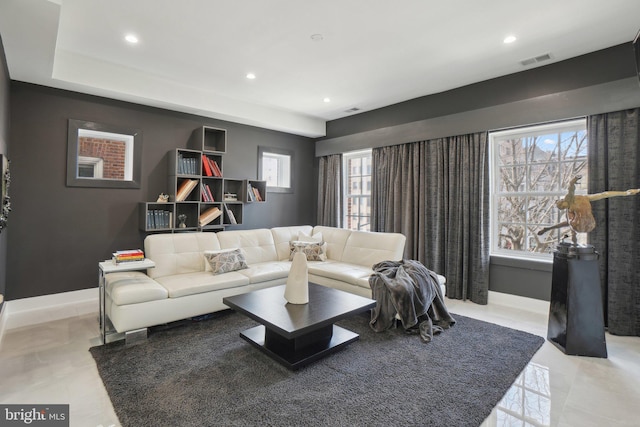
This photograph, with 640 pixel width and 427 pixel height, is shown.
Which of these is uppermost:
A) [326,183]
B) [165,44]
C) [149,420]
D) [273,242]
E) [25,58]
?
[165,44]

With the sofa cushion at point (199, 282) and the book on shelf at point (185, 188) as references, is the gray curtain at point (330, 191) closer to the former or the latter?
the book on shelf at point (185, 188)

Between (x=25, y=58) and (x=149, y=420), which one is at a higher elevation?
(x=25, y=58)

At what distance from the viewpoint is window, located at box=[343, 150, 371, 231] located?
555cm

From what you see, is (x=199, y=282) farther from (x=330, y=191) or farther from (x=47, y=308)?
(x=330, y=191)

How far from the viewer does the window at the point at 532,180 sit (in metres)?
3.53

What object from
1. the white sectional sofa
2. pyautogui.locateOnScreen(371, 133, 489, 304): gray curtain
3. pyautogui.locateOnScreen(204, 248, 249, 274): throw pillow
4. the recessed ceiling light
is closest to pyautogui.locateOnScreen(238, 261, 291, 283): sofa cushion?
the white sectional sofa

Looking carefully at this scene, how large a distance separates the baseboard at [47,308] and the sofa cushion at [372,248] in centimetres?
308

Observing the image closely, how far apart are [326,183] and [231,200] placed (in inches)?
74.6

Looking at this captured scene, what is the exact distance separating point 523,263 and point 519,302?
470mm

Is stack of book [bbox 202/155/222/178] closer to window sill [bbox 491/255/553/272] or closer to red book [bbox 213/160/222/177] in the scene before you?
red book [bbox 213/160/222/177]

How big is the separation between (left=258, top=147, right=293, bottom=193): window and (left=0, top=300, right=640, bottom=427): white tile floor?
11.0 ft

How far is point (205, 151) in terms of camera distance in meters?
4.40

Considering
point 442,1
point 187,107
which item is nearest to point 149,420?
point 442,1

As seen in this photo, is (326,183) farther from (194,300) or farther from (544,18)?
(544,18)
